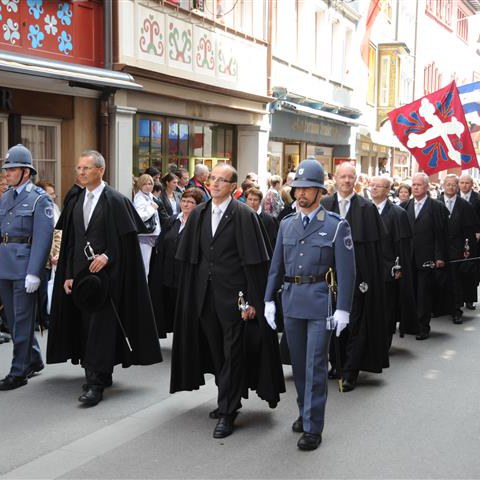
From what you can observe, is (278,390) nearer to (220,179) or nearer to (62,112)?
(220,179)

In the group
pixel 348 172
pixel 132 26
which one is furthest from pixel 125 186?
pixel 348 172

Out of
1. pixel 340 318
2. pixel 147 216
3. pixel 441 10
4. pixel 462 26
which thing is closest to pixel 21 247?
pixel 340 318

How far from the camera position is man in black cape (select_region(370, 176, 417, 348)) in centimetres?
857

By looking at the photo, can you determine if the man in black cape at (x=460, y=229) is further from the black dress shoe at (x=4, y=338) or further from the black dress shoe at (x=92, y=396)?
the black dress shoe at (x=92, y=396)

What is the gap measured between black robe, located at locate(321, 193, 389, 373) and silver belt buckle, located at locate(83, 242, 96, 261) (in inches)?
89.5

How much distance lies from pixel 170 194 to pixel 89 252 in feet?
17.0

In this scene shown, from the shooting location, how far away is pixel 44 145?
12961 millimetres

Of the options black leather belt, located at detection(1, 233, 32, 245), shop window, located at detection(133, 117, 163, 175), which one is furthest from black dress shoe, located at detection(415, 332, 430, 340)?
shop window, located at detection(133, 117, 163, 175)

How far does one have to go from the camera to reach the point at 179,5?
1548 centimetres

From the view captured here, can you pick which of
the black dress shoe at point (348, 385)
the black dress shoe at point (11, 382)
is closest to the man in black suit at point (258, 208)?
the black dress shoe at point (348, 385)

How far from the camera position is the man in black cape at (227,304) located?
19.6ft

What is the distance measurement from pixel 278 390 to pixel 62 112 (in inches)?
318

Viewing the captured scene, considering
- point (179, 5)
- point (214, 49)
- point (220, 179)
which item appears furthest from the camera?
point (214, 49)

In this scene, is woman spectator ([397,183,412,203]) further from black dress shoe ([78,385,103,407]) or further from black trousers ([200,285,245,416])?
black dress shoe ([78,385,103,407])
